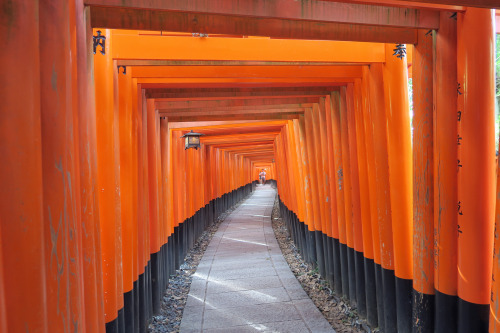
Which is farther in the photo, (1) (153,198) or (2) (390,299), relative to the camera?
(1) (153,198)

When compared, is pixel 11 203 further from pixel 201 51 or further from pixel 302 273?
pixel 302 273

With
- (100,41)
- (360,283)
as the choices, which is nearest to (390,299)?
(360,283)

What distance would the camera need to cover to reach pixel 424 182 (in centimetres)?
361

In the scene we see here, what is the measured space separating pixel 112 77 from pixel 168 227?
4.97 m

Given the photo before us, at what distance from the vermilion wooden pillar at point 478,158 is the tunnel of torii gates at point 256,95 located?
0.4 inches

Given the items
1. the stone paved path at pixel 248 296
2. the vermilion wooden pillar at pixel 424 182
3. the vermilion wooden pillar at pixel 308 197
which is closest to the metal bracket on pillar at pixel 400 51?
the vermilion wooden pillar at pixel 424 182

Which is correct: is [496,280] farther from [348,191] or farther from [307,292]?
[307,292]

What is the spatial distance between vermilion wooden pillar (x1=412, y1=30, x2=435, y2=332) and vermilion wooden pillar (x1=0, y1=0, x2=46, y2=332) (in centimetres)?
314

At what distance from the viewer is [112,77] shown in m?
4.04

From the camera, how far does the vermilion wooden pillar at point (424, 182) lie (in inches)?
141

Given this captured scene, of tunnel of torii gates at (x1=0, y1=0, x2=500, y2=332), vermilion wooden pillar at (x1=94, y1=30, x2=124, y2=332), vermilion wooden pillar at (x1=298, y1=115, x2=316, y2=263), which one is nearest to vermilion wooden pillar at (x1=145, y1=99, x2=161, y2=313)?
tunnel of torii gates at (x1=0, y1=0, x2=500, y2=332)

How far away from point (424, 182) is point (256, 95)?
366 centimetres

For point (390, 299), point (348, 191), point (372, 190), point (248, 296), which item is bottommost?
point (248, 296)

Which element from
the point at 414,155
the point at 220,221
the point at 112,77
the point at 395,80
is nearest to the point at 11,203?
the point at 112,77
